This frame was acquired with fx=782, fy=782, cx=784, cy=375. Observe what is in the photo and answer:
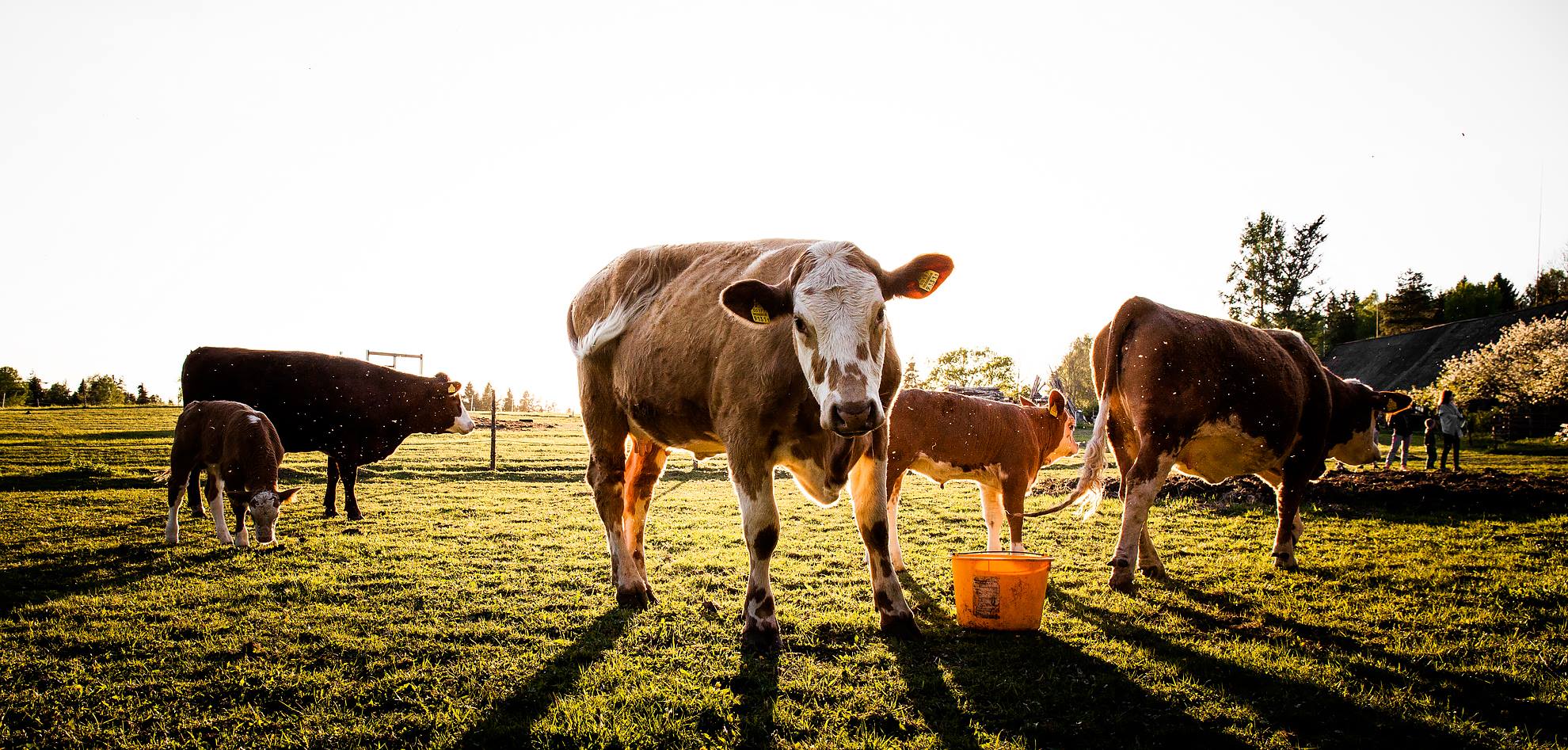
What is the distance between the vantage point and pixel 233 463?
9797 mm

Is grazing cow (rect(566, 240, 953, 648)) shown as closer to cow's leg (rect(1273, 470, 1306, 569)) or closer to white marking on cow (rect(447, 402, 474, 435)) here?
cow's leg (rect(1273, 470, 1306, 569))

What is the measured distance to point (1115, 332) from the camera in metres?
7.68

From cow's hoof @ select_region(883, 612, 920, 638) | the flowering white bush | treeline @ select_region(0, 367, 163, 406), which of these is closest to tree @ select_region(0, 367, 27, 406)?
treeline @ select_region(0, 367, 163, 406)

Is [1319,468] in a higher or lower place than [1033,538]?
higher

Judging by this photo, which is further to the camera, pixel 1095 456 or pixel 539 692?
pixel 1095 456

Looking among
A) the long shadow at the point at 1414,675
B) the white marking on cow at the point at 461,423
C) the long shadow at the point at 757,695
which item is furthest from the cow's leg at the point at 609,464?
the white marking on cow at the point at 461,423

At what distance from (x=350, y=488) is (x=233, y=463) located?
9.60 feet

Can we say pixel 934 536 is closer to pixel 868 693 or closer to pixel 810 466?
pixel 810 466

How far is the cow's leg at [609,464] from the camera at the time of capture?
6.59 meters

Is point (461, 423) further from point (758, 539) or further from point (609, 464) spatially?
point (758, 539)

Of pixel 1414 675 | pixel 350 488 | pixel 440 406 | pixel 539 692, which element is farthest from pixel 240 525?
pixel 1414 675

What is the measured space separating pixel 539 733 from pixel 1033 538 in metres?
7.93

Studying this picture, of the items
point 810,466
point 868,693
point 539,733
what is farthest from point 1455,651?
point 539,733

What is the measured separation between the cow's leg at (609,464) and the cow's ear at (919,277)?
268cm
